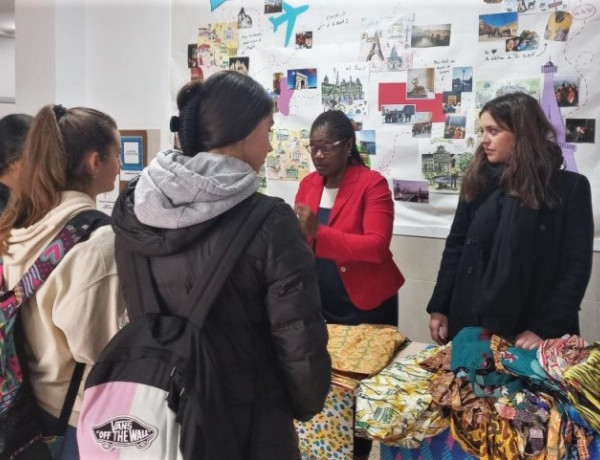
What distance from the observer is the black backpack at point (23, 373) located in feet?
3.94

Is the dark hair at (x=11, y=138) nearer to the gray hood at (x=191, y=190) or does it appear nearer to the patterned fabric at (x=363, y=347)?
the gray hood at (x=191, y=190)

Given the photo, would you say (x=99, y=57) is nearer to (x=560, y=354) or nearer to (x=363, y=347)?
(x=363, y=347)

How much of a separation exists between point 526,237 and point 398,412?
24.5 inches

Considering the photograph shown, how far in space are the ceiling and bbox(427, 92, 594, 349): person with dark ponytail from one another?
4.80 meters

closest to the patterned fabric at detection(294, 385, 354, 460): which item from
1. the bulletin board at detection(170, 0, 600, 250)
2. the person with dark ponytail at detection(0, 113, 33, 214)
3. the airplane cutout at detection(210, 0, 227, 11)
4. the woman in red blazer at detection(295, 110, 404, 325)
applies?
the woman in red blazer at detection(295, 110, 404, 325)

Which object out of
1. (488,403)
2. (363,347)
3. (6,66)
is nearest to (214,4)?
(363,347)

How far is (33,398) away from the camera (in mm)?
1241

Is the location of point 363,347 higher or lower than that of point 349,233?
lower

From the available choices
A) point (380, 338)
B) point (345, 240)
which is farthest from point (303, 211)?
point (380, 338)

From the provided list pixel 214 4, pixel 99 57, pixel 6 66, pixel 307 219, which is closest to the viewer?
pixel 307 219

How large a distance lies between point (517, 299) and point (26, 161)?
51.7 inches

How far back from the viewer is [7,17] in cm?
577

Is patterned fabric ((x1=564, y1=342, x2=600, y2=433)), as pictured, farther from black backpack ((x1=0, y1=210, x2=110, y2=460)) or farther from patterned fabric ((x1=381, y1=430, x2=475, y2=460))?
black backpack ((x1=0, y1=210, x2=110, y2=460))

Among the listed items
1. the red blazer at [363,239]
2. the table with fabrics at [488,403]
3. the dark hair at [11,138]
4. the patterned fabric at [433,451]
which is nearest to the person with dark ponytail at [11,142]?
the dark hair at [11,138]
